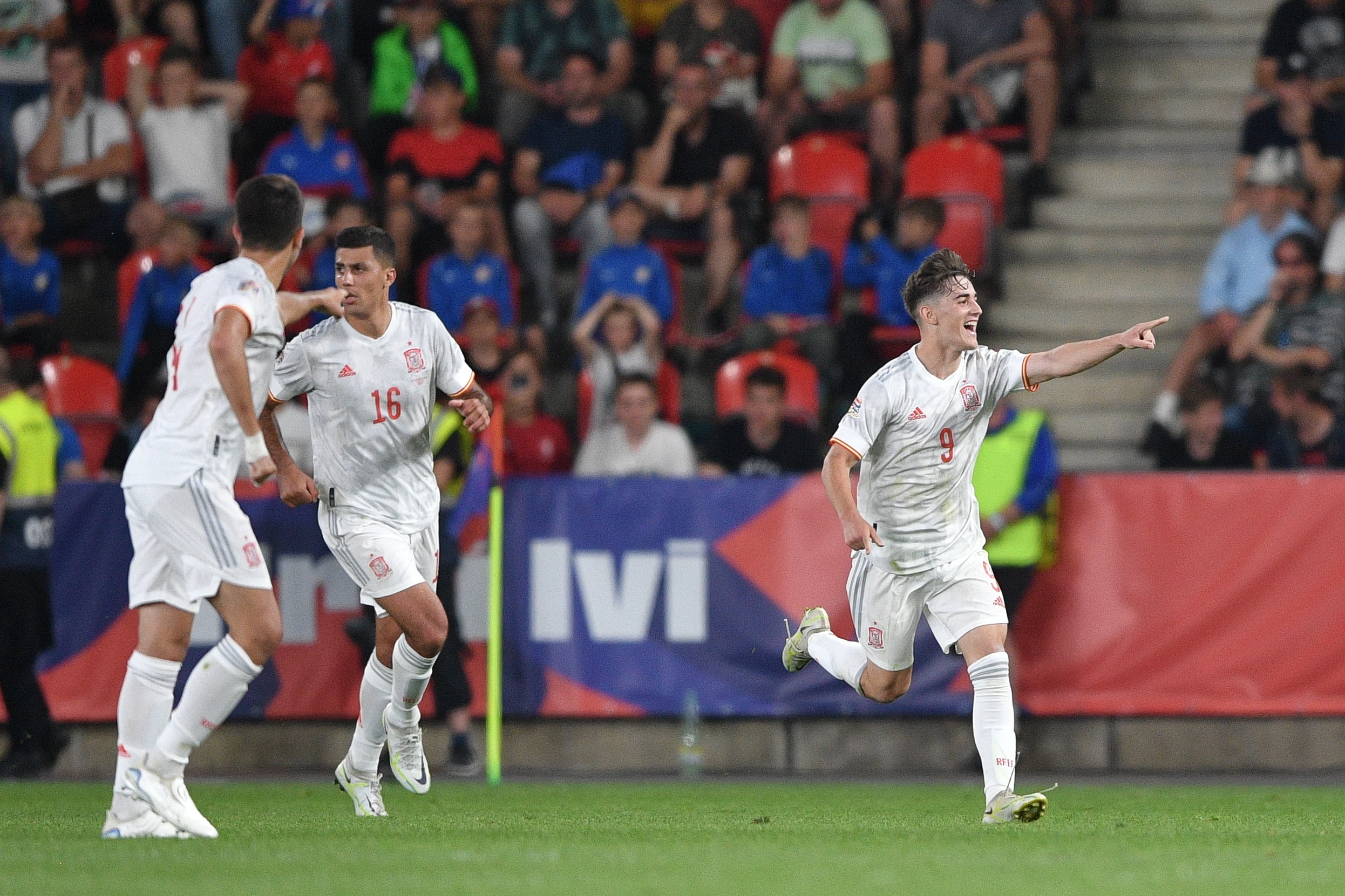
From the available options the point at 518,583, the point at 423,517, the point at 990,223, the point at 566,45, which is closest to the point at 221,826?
the point at 423,517

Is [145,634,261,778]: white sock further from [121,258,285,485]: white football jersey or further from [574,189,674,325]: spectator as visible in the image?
[574,189,674,325]: spectator

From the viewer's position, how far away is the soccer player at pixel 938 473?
7961mm

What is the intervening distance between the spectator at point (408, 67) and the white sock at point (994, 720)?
29.6ft

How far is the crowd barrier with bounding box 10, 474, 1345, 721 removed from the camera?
11.6 metres

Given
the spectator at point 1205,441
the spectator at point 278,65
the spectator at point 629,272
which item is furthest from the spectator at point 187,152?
the spectator at point 1205,441

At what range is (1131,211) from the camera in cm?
1552

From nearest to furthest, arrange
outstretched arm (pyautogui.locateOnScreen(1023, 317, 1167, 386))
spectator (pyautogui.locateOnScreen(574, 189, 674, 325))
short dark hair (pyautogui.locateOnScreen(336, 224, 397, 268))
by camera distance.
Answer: outstretched arm (pyautogui.locateOnScreen(1023, 317, 1167, 386)) < short dark hair (pyautogui.locateOnScreen(336, 224, 397, 268)) < spectator (pyautogui.locateOnScreen(574, 189, 674, 325))

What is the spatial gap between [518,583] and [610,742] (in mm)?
1085

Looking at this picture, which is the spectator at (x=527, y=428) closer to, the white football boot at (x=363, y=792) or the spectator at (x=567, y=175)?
the spectator at (x=567, y=175)

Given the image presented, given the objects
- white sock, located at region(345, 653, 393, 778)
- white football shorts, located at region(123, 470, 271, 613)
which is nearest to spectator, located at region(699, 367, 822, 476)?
white sock, located at region(345, 653, 393, 778)

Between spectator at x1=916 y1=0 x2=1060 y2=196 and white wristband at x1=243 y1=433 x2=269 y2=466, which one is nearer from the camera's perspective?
white wristband at x1=243 y1=433 x2=269 y2=466

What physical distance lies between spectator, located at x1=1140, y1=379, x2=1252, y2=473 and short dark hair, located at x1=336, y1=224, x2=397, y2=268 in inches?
230

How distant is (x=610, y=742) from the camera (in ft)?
39.4

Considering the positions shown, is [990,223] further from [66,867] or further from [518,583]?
[66,867]
